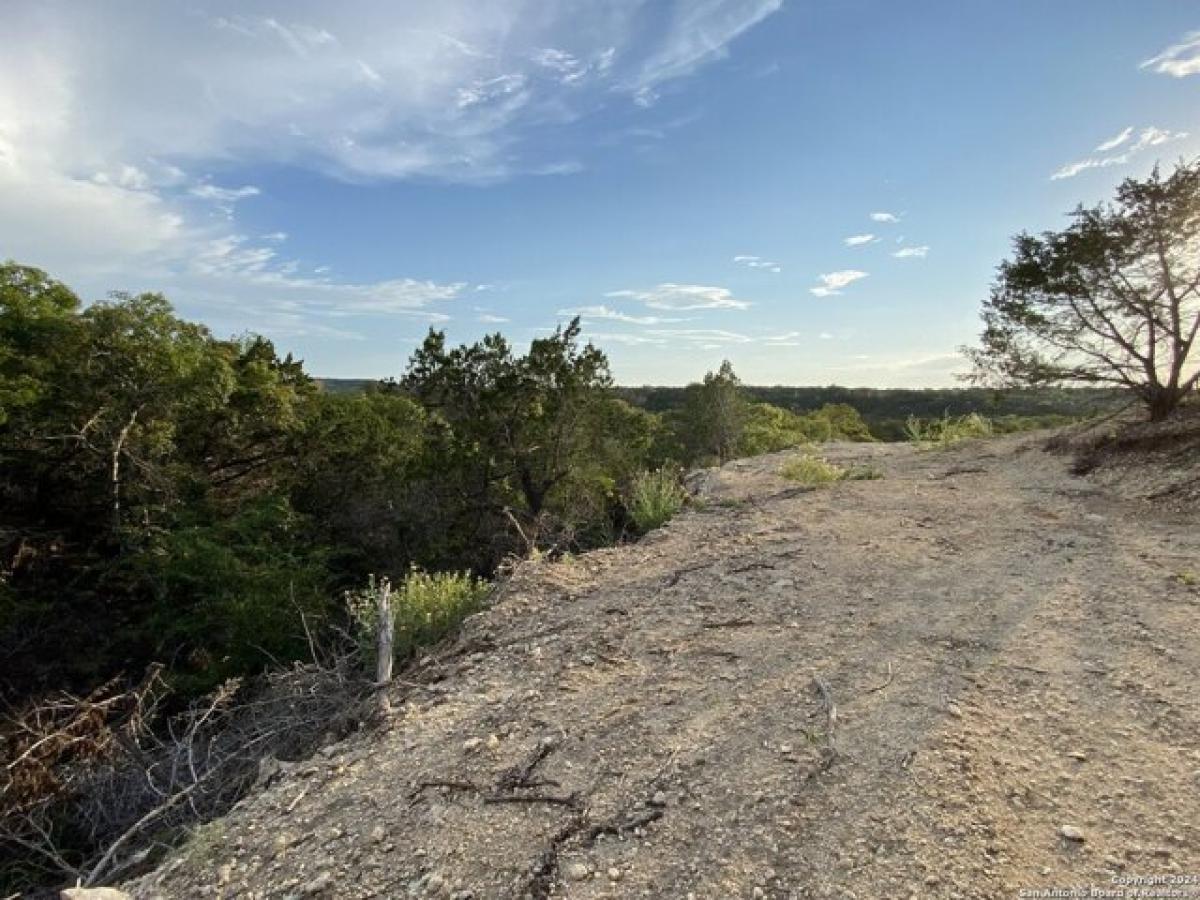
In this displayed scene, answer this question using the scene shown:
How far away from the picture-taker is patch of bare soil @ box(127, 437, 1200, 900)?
2133 mm

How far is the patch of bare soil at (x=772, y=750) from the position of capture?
2133 mm

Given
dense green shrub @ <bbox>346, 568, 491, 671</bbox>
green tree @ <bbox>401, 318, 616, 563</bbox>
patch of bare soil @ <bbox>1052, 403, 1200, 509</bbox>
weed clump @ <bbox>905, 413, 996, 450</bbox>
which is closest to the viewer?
dense green shrub @ <bbox>346, 568, 491, 671</bbox>

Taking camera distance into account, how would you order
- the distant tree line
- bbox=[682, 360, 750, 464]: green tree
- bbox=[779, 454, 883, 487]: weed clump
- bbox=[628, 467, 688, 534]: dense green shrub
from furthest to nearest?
bbox=[682, 360, 750, 464]: green tree
the distant tree line
bbox=[779, 454, 883, 487]: weed clump
bbox=[628, 467, 688, 534]: dense green shrub

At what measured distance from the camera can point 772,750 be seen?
106 inches

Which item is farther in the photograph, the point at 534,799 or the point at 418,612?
the point at 418,612

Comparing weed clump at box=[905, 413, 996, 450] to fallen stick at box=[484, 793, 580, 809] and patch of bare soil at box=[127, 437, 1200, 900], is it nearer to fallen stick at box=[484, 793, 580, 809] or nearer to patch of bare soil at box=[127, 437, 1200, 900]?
patch of bare soil at box=[127, 437, 1200, 900]

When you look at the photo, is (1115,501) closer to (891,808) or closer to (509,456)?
(891,808)

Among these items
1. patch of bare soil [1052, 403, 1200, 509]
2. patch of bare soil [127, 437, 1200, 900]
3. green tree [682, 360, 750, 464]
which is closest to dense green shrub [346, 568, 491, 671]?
patch of bare soil [127, 437, 1200, 900]

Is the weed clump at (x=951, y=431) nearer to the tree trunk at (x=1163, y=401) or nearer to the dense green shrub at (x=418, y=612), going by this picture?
the tree trunk at (x=1163, y=401)

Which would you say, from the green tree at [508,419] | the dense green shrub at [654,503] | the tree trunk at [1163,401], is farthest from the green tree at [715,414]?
the dense green shrub at [654,503]

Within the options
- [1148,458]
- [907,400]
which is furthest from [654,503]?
[907,400]

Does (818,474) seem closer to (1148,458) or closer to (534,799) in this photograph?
(1148,458)

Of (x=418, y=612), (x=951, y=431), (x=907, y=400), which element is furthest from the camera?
(x=907, y=400)

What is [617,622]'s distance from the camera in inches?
168
